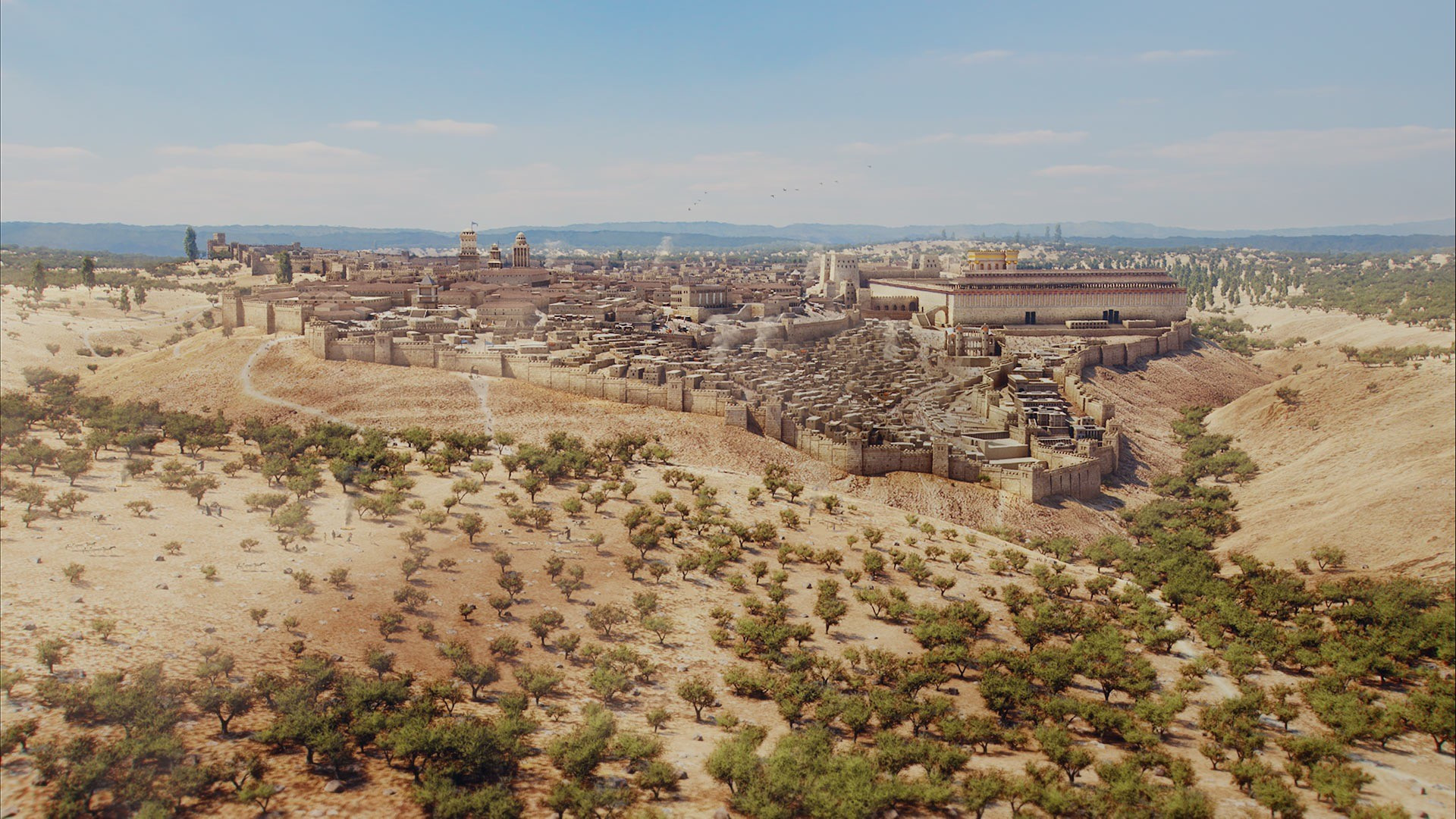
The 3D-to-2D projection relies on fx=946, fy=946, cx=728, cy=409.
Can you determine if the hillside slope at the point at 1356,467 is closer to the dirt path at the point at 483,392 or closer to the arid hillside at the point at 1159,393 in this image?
the arid hillside at the point at 1159,393

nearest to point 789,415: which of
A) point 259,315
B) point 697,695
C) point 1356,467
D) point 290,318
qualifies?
point 1356,467

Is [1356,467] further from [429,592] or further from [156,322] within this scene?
[156,322]

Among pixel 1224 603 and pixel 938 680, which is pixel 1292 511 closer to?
pixel 1224 603

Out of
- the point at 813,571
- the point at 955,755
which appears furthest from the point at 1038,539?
the point at 955,755

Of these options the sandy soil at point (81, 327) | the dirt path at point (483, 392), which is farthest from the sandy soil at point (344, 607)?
the sandy soil at point (81, 327)

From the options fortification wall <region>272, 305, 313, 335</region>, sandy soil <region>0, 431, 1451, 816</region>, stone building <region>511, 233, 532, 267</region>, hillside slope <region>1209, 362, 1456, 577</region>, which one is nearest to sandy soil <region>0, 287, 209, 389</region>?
fortification wall <region>272, 305, 313, 335</region>
